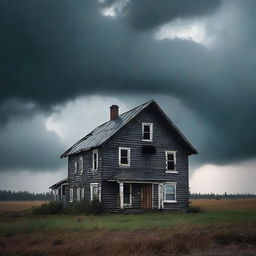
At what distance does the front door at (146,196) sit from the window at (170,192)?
1.75 metres

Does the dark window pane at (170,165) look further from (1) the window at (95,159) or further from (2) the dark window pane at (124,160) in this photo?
(1) the window at (95,159)

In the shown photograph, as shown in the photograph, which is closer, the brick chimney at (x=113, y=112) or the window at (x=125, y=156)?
the window at (x=125, y=156)

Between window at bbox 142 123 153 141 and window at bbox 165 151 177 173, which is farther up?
window at bbox 142 123 153 141

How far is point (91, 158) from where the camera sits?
3606 centimetres

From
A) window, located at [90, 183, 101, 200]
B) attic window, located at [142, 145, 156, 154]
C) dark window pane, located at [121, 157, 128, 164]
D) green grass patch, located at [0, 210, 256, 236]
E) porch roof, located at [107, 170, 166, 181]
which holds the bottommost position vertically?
green grass patch, located at [0, 210, 256, 236]

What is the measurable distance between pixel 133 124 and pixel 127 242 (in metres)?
22.0

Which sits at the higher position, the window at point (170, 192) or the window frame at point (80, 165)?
the window frame at point (80, 165)

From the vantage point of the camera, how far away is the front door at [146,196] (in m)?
34.2

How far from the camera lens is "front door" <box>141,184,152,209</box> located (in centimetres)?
3422

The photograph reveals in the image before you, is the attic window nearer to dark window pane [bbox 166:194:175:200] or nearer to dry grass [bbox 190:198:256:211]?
dark window pane [bbox 166:194:175:200]

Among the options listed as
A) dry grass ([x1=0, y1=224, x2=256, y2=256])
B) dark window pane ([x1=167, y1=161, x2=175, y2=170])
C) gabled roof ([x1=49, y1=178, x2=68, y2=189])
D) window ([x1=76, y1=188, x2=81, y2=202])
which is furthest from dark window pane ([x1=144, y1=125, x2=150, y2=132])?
dry grass ([x1=0, y1=224, x2=256, y2=256])

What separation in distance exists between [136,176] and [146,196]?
2688mm

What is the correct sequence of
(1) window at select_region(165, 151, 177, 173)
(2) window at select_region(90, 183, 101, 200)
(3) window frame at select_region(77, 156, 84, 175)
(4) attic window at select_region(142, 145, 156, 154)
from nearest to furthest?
(2) window at select_region(90, 183, 101, 200) < (4) attic window at select_region(142, 145, 156, 154) < (1) window at select_region(165, 151, 177, 173) < (3) window frame at select_region(77, 156, 84, 175)


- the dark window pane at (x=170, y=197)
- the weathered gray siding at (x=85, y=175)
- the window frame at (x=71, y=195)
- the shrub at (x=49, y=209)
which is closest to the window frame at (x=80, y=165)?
the weathered gray siding at (x=85, y=175)
